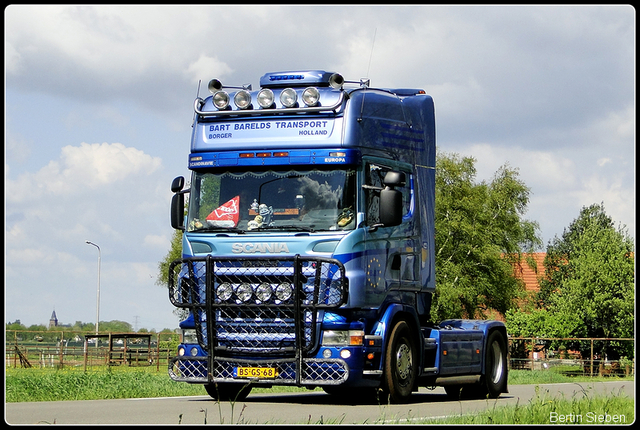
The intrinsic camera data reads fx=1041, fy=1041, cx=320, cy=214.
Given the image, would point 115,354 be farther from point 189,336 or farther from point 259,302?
point 259,302

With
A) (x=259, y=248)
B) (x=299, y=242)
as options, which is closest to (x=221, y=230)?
(x=259, y=248)

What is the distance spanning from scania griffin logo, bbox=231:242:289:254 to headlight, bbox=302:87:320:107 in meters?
2.07

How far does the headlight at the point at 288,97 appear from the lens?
14.4 m

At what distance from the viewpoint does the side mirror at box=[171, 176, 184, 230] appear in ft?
48.7

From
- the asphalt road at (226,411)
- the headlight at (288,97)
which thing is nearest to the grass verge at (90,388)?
the asphalt road at (226,411)

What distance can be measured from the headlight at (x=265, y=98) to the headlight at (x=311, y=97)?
0.49m

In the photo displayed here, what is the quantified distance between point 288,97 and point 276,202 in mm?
1538

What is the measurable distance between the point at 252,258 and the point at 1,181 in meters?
3.41

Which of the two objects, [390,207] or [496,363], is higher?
[390,207]

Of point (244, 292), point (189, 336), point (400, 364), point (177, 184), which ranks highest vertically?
point (177, 184)

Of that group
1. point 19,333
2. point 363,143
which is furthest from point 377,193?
point 19,333

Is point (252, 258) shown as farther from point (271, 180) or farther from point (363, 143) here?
point (363, 143)

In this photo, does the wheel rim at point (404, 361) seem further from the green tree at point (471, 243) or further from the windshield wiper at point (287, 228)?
the green tree at point (471, 243)

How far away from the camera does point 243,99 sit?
48.2ft
